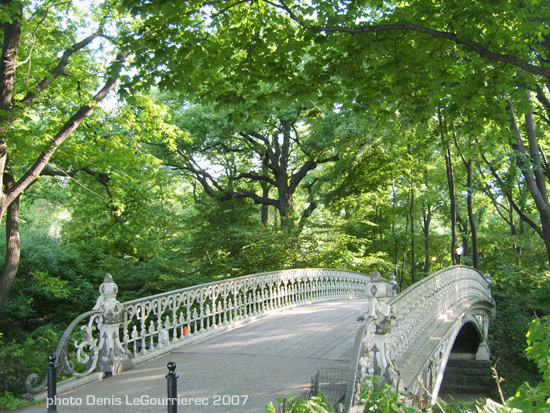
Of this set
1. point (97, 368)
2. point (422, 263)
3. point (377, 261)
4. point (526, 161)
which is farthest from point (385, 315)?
point (422, 263)

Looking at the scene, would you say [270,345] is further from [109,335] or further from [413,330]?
[109,335]

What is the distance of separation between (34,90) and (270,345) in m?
7.41

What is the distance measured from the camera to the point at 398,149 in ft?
76.9

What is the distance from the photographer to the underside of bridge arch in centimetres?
1923

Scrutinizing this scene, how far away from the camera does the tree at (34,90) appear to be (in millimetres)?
9227

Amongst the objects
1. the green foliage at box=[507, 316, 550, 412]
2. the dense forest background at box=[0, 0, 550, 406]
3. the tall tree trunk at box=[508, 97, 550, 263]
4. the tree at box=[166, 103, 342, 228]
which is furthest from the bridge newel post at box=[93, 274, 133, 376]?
the tree at box=[166, 103, 342, 228]

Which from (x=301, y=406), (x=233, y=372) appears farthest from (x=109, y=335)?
(x=301, y=406)

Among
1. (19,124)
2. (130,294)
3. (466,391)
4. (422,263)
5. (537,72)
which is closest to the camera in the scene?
(537,72)

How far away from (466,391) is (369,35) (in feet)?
53.0

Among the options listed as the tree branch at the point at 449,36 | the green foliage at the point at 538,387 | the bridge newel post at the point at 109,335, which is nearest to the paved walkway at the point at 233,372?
the bridge newel post at the point at 109,335

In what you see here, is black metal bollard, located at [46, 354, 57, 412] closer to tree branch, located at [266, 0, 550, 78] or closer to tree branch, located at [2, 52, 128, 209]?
tree branch, located at [266, 0, 550, 78]

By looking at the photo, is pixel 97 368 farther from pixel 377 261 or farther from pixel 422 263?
pixel 422 263

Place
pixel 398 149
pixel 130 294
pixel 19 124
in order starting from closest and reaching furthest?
pixel 19 124 → pixel 130 294 → pixel 398 149

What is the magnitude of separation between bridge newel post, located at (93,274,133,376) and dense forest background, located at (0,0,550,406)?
3.00ft
